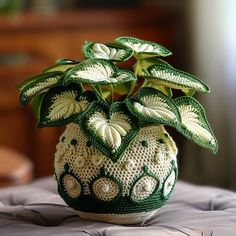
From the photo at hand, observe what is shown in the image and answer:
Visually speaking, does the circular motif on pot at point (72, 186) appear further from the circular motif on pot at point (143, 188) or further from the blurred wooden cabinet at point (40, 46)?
the blurred wooden cabinet at point (40, 46)

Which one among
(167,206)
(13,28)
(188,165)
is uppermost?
(13,28)

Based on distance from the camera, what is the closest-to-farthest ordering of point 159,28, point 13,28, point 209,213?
1. point 209,213
2. point 13,28
3. point 159,28

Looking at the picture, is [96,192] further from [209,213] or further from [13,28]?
[13,28]

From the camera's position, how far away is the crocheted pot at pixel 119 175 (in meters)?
0.95

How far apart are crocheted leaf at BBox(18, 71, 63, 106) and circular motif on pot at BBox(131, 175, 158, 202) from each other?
0.60 ft

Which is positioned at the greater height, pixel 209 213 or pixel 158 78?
pixel 158 78

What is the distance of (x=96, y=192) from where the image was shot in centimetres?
96

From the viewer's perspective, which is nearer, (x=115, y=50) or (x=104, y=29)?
(x=115, y=50)

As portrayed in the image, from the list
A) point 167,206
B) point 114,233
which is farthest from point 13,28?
point 114,233

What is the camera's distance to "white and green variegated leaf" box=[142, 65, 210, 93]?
971 millimetres

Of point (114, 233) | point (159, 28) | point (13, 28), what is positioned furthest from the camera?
point (159, 28)

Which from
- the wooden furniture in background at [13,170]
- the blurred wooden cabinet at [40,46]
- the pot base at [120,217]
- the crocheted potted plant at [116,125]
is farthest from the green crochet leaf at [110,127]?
the blurred wooden cabinet at [40,46]

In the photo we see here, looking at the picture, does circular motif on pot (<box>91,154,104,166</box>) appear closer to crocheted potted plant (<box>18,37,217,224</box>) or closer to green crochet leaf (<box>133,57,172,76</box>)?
crocheted potted plant (<box>18,37,217,224</box>)

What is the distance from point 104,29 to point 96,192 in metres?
1.74
